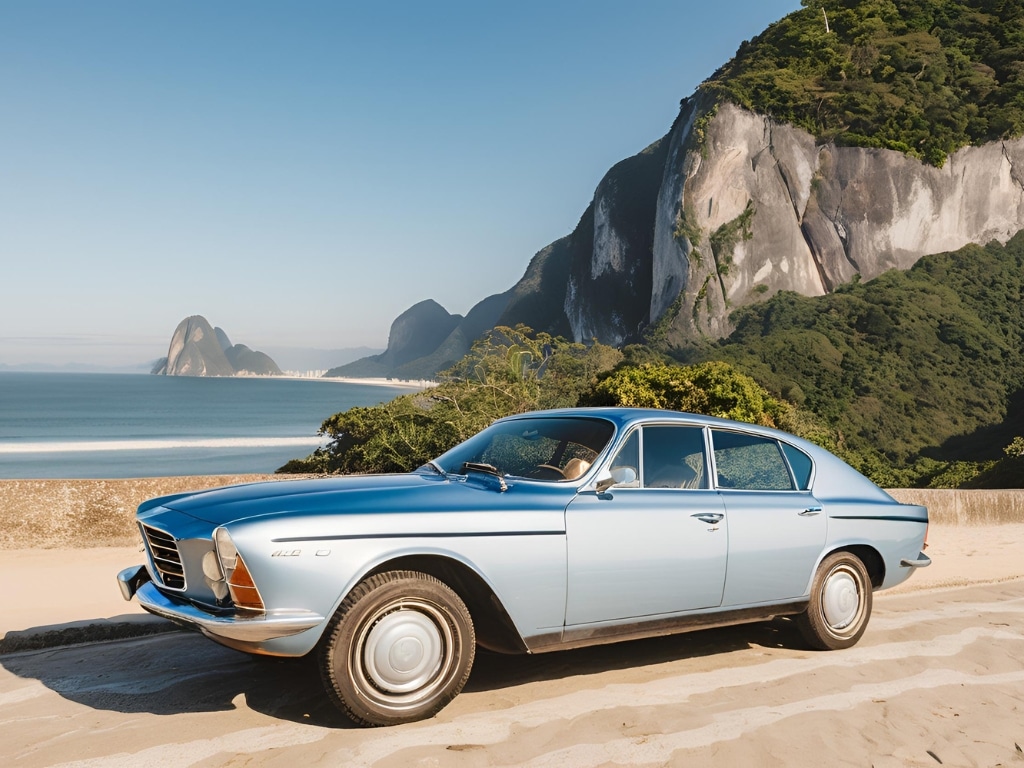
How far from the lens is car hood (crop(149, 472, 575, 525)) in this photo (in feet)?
14.2

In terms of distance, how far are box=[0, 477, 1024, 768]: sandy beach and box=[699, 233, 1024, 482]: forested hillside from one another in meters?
45.0

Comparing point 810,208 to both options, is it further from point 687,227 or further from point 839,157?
point 687,227

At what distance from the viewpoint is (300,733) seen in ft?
13.8

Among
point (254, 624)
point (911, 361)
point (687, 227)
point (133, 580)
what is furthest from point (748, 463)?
→ point (687, 227)

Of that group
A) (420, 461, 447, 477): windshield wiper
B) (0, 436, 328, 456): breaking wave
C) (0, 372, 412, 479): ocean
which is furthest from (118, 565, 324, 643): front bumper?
(0, 436, 328, 456): breaking wave

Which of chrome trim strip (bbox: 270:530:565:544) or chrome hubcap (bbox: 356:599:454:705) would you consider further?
chrome hubcap (bbox: 356:599:454:705)

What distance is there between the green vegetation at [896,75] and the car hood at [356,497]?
91.3m

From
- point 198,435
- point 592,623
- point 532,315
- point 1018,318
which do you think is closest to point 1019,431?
point 1018,318

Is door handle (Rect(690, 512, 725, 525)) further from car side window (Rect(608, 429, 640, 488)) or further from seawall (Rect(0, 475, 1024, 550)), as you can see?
seawall (Rect(0, 475, 1024, 550))

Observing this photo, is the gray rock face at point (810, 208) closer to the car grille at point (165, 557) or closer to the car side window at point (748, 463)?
the car side window at point (748, 463)

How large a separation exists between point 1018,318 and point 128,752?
259 ft

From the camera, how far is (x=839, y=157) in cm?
8906

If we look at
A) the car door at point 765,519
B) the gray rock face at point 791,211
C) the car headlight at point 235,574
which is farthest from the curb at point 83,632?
the gray rock face at point 791,211

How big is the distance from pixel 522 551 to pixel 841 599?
8.78ft
